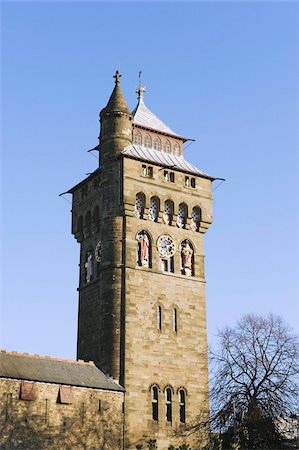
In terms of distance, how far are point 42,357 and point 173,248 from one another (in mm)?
12877

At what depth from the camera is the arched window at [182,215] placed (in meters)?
55.0

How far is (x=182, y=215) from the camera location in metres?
55.4

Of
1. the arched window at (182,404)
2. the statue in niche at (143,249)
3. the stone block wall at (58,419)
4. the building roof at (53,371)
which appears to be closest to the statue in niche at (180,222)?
the statue in niche at (143,249)

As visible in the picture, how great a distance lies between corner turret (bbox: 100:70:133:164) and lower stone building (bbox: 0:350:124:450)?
15686 millimetres

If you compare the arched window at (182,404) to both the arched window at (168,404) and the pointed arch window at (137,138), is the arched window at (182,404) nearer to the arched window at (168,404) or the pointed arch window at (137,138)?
the arched window at (168,404)

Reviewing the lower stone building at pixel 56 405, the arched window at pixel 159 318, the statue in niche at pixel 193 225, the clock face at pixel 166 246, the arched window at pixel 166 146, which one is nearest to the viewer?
the lower stone building at pixel 56 405

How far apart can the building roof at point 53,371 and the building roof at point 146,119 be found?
19.2 m

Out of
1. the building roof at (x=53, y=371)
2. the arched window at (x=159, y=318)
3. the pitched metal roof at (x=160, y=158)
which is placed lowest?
the building roof at (x=53, y=371)

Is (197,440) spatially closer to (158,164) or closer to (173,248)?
(173,248)

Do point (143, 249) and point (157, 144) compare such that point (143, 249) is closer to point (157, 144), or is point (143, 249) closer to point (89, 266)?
point (89, 266)

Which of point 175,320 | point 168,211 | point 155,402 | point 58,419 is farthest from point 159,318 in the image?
point 58,419

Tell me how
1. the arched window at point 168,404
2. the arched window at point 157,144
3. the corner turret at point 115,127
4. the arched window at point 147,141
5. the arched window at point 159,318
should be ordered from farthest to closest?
the arched window at point 157,144
the arched window at point 147,141
the corner turret at point 115,127
the arched window at point 159,318
the arched window at point 168,404

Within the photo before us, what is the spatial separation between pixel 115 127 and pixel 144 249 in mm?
9222

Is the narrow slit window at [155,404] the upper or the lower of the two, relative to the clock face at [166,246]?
lower
